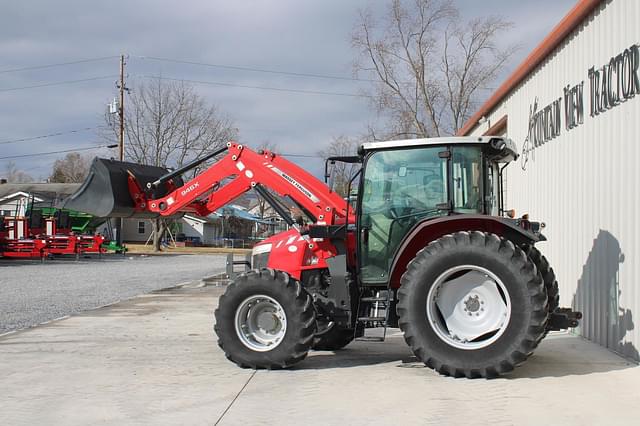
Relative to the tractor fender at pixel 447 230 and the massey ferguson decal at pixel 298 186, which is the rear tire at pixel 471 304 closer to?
the tractor fender at pixel 447 230

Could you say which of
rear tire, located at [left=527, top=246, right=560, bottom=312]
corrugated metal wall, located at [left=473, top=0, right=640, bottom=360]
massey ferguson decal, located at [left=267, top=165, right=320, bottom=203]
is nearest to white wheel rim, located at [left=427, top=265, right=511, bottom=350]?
rear tire, located at [left=527, top=246, right=560, bottom=312]

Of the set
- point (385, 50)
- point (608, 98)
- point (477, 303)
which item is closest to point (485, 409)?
point (477, 303)

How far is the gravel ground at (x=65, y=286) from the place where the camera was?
13.3 metres

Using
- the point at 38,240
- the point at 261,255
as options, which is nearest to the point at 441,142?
the point at 261,255

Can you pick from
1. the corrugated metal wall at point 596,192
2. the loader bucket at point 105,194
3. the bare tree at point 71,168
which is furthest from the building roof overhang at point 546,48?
the bare tree at point 71,168

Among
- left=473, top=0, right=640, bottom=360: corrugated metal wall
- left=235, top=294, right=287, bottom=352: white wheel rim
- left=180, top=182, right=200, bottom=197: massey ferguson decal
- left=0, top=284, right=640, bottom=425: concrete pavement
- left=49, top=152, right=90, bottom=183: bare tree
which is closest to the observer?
left=0, top=284, right=640, bottom=425: concrete pavement

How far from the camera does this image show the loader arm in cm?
886

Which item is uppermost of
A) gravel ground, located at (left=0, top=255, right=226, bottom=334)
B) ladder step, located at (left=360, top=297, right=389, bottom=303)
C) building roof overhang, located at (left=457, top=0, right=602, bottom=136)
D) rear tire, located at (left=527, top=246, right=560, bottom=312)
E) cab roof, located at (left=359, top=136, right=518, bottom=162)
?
building roof overhang, located at (left=457, top=0, right=602, bottom=136)

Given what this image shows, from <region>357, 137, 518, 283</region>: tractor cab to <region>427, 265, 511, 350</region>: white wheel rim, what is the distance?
723 millimetres

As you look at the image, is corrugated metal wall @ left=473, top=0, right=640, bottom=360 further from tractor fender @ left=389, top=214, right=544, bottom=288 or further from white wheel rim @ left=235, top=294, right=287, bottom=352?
white wheel rim @ left=235, top=294, right=287, bottom=352

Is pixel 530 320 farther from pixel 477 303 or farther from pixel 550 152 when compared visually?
pixel 550 152

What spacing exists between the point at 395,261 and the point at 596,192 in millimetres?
3384

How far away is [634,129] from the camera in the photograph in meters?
7.95

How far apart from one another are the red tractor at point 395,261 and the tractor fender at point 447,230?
1cm
